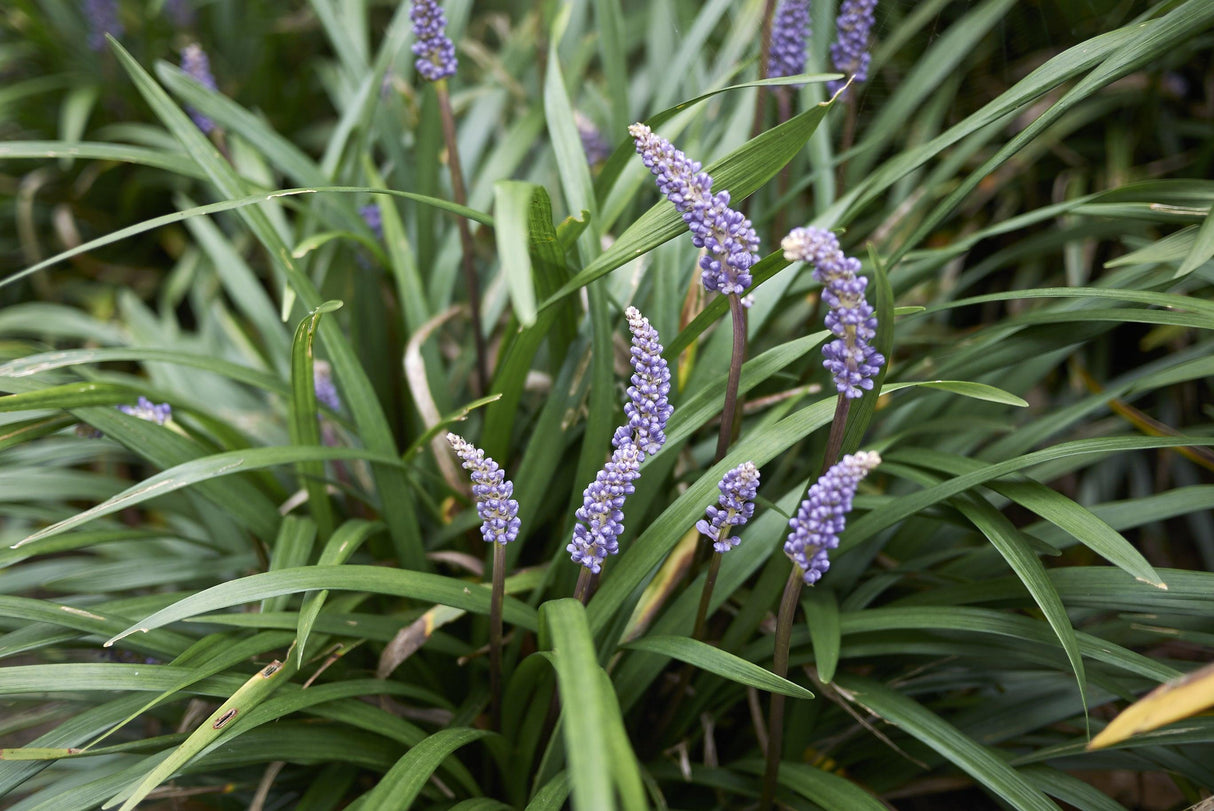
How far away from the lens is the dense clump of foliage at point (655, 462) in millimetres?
1447

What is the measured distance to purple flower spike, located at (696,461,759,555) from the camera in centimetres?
123

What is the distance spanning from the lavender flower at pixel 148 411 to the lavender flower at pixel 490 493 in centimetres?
97

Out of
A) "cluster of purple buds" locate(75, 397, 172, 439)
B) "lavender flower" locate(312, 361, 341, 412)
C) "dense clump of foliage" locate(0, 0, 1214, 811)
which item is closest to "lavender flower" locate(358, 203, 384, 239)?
"dense clump of foliage" locate(0, 0, 1214, 811)

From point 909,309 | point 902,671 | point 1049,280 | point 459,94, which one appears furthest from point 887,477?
point 459,94

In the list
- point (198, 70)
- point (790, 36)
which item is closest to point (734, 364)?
point (790, 36)

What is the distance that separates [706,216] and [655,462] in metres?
0.73

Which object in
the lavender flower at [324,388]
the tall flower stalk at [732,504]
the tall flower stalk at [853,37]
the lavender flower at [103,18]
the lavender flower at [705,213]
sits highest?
the lavender flower at [103,18]

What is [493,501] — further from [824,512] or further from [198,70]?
[198,70]

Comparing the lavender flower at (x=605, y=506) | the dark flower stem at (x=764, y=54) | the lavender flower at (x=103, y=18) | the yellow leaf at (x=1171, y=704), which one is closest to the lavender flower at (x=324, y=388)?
the lavender flower at (x=605, y=506)

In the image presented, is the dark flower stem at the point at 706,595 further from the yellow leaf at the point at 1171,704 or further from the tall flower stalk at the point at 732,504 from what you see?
the yellow leaf at the point at 1171,704

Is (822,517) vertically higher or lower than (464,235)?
lower

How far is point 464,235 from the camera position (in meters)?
2.18

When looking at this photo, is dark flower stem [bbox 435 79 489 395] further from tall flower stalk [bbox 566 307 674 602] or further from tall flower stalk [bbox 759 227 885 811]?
tall flower stalk [bbox 759 227 885 811]

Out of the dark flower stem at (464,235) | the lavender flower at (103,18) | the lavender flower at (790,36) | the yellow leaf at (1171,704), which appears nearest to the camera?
the yellow leaf at (1171,704)
